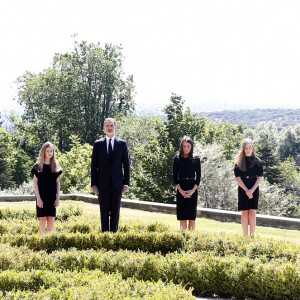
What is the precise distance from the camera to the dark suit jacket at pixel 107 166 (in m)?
7.25

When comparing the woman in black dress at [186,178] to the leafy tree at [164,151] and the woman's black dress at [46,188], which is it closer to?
the woman's black dress at [46,188]

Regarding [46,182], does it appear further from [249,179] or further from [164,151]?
[164,151]

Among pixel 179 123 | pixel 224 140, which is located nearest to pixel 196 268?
pixel 179 123

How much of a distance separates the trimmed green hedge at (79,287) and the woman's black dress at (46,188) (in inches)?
106

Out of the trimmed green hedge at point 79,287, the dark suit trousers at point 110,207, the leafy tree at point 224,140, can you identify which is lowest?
the trimmed green hedge at point 79,287

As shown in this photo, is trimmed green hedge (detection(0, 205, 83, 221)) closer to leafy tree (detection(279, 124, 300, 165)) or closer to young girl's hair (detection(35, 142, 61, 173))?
young girl's hair (detection(35, 142, 61, 173))

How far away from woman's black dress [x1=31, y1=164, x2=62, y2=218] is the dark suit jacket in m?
0.95

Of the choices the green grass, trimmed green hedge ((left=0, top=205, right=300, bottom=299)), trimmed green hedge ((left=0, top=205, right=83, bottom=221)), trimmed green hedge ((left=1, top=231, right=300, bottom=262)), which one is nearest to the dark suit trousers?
trimmed green hedge ((left=0, top=205, right=300, bottom=299))

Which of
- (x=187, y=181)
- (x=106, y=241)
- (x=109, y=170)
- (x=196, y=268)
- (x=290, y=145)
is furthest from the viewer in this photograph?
(x=290, y=145)

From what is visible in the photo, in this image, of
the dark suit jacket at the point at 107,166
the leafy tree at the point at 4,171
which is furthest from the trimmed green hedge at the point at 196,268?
the leafy tree at the point at 4,171

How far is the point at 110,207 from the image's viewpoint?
7.41m

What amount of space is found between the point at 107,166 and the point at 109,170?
0.08 meters

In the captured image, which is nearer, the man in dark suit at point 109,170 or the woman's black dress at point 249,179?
the man in dark suit at point 109,170

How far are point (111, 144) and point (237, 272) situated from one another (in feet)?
10.5
